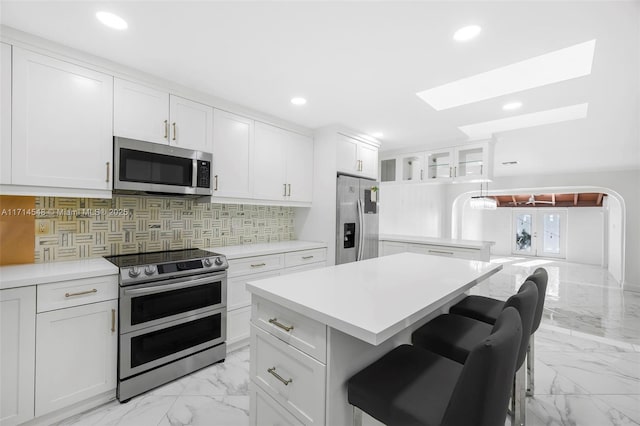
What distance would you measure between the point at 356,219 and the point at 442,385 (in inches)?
108

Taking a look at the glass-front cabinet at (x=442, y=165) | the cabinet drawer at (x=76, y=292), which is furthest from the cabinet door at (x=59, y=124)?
the glass-front cabinet at (x=442, y=165)

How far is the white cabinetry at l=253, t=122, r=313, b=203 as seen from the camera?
3.10m

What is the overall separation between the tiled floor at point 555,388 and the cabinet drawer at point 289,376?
2.40 ft

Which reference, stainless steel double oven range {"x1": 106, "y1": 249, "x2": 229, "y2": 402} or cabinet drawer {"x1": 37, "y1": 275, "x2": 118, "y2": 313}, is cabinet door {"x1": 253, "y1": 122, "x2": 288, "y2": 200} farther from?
cabinet drawer {"x1": 37, "y1": 275, "x2": 118, "y2": 313}

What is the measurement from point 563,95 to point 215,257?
3.49 m

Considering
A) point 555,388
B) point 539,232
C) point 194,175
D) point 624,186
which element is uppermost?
point 624,186

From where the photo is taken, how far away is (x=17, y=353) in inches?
60.7

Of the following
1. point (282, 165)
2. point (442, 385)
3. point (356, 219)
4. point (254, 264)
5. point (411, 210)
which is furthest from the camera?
point (411, 210)

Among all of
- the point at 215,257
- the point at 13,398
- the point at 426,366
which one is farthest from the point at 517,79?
the point at 13,398

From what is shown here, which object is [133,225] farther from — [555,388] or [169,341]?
[555,388]

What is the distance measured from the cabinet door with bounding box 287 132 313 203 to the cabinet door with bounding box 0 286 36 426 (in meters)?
2.36

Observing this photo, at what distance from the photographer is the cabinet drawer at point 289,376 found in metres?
1.05

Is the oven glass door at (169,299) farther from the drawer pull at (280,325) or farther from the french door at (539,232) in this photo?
the french door at (539,232)

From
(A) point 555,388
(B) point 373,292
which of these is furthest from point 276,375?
(A) point 555,388
